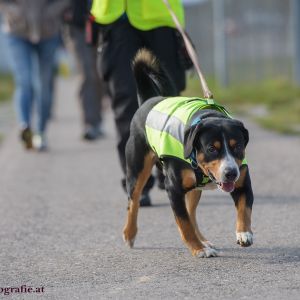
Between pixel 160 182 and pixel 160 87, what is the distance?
3.62 feet

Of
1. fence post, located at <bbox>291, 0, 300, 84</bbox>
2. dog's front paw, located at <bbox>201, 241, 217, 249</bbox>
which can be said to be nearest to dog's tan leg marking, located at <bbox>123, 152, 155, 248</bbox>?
dog's front paw, located at <bbox>201, 241, 217, 249</bbox>

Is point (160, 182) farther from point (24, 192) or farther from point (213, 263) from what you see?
point (213, 263)

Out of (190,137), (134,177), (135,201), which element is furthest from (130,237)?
(190,137)

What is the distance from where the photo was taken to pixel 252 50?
18.0m

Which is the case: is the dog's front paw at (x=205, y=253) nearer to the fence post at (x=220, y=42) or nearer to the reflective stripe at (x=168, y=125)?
the reflective stripe at (x=168, y=125)

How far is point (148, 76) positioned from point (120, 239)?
1.04 meters

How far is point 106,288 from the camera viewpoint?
14.6ft

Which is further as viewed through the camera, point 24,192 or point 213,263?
point 24,192

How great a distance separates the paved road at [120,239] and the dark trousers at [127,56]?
72cm

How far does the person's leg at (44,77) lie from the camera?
392 inches

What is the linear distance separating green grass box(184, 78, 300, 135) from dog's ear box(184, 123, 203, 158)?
19.3 feet

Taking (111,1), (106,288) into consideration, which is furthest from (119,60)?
(106,288)

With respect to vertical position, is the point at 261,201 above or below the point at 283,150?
above

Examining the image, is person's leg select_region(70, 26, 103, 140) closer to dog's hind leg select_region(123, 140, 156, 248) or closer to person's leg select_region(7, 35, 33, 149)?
person's leg select_region(7, 35, 33, 149)
